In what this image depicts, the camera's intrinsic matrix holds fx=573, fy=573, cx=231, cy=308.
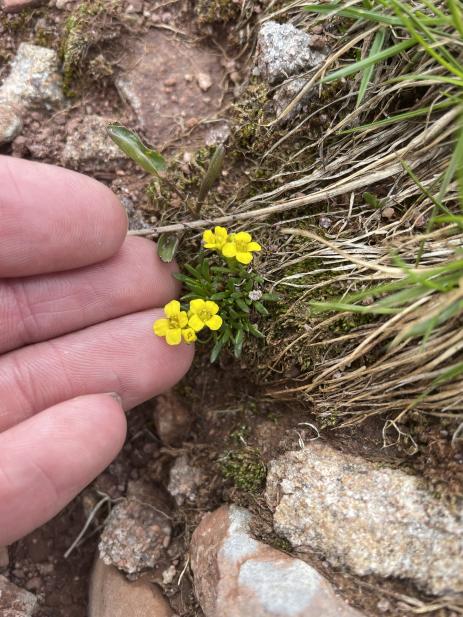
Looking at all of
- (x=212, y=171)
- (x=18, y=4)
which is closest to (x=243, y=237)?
(x=212, y=171)

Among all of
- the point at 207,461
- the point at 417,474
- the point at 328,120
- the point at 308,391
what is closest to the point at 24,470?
the point at 207,461

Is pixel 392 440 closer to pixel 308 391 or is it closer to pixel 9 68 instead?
pixel 308 391

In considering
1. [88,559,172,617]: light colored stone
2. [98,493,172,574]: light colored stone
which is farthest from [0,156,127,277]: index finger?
[88,559,172,617]: light colored stone

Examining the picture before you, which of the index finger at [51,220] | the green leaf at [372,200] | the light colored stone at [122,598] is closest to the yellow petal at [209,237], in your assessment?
the index finger at [51,220]

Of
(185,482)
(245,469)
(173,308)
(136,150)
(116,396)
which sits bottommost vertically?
(185,482)

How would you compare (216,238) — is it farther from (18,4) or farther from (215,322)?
(18,4)

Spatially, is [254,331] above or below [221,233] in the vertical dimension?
below
